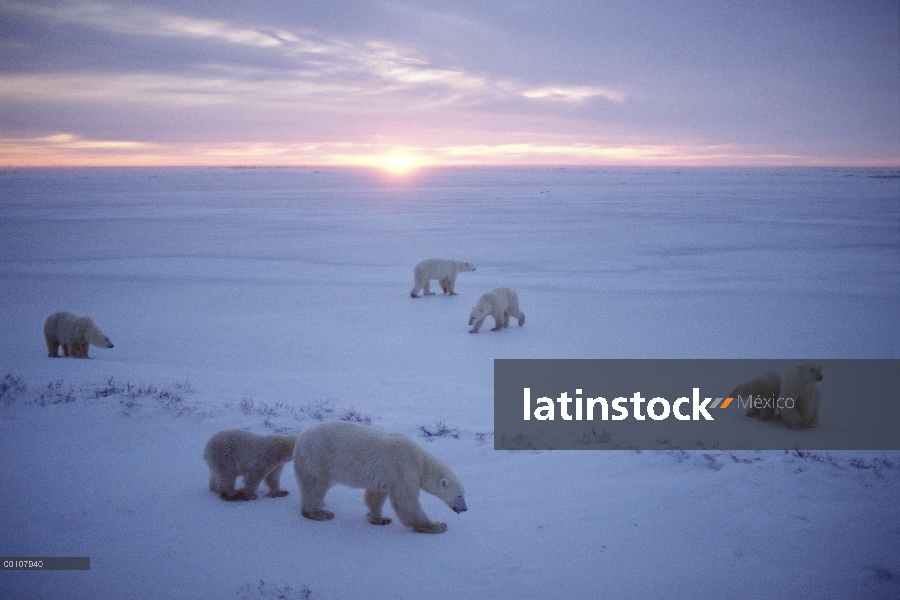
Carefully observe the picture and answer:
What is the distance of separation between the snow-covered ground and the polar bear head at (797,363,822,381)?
121cm

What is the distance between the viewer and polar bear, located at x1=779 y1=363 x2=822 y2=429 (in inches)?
291

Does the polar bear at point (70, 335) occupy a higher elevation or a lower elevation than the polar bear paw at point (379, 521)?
higher

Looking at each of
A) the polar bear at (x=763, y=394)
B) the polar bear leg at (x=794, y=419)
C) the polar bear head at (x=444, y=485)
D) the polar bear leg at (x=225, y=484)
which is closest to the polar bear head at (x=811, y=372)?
the polar bear leg at (x=794, y=419)

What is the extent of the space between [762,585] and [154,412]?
6.15 metres

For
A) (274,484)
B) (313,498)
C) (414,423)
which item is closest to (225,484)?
(274,484)

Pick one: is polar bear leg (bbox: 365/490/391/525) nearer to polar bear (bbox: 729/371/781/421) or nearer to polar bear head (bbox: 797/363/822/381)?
polar bear head (bbox: 797/363/822/381)

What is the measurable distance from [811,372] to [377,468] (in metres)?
5.89

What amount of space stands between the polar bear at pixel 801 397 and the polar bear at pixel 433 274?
10151 millimetres

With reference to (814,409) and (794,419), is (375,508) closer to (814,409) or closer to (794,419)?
(794,419)

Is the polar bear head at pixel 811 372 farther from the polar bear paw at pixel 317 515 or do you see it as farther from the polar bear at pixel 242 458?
the polar bear at pixel 242 458

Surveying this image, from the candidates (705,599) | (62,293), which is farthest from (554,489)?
(62,293)

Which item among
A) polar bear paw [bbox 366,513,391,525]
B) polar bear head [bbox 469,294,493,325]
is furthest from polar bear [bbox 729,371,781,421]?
polar bear paw [bbox 366,513,391,525]

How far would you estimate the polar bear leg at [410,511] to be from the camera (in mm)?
4320

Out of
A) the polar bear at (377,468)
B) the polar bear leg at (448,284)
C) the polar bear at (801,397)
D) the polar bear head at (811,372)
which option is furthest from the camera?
the polar bear leg at (448,284)
